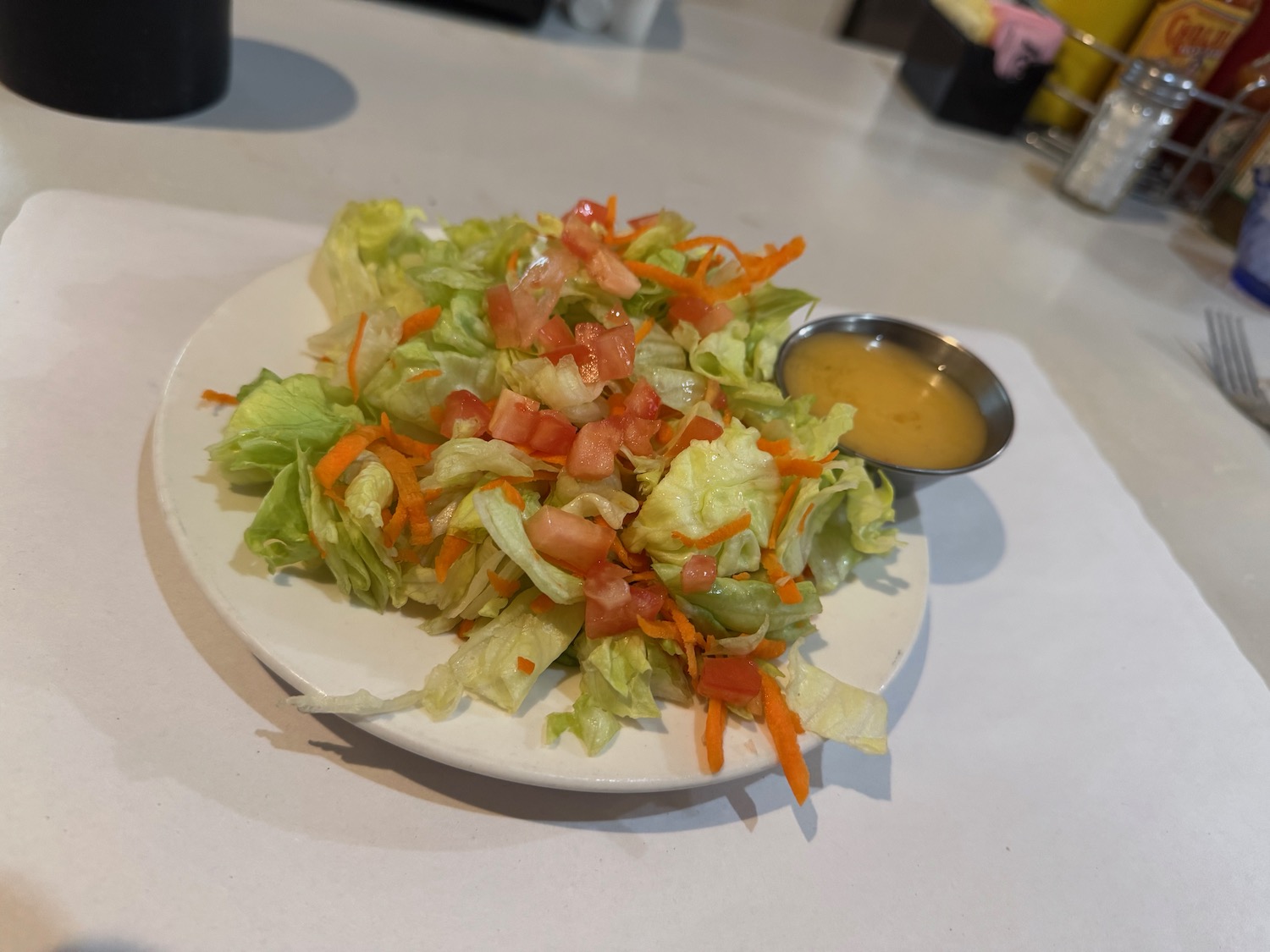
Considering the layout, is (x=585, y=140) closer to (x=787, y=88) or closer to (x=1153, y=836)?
(x=787, y=88)

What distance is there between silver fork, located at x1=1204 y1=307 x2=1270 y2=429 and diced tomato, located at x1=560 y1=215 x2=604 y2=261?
6.31 feet

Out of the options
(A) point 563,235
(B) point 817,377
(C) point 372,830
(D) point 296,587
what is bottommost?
(C) point 372,830

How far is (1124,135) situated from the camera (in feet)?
9.55

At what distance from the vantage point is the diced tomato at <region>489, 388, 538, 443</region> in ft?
3.87

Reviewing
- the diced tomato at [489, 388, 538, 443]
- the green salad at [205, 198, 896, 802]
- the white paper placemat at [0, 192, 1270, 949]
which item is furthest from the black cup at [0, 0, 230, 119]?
the diced tomato at [489, 388, 538, 443]

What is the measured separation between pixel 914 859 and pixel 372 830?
2.34ft

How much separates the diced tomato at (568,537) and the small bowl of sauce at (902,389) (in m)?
0.53

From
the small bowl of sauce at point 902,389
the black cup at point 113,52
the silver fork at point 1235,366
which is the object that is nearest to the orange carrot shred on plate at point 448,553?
the small bowl of sauce at point 902,389

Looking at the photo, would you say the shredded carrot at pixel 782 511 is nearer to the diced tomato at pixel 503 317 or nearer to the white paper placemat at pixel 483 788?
the white paper placemat at pixel 483 788

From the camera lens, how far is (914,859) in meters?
1.10

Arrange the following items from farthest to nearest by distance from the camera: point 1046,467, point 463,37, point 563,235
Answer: point 463,37 < point 1046,467 < point 563,235

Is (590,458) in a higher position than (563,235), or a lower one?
lower

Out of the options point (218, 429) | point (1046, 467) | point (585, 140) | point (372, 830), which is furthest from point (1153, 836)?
point (585, 140)

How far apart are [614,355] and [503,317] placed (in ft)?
0.70
